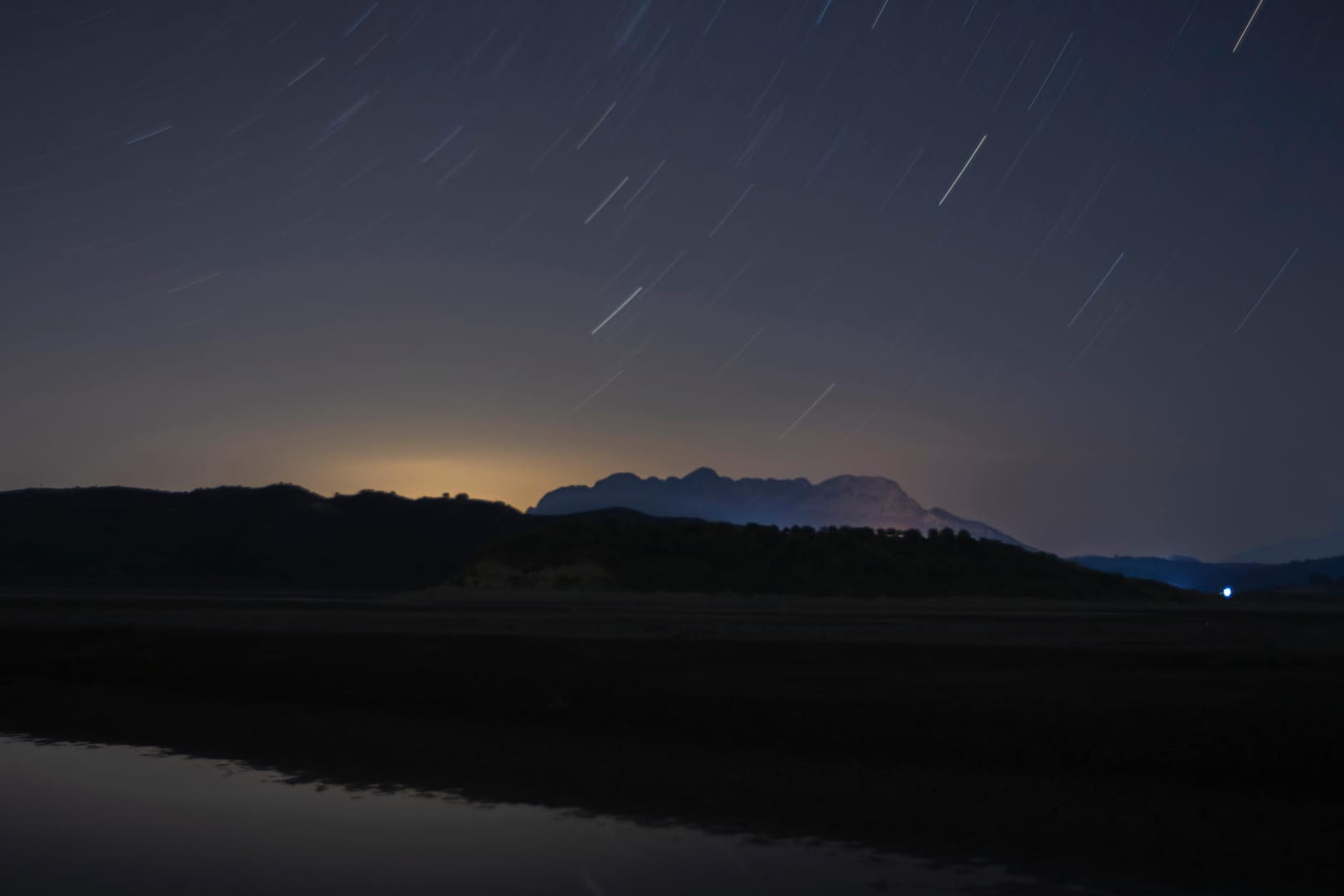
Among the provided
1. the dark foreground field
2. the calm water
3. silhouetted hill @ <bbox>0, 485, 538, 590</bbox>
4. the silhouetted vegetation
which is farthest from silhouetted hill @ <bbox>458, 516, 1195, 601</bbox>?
the calm water

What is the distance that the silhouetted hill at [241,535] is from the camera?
13525 centimetres

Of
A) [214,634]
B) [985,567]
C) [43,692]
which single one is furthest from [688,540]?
[43,692]

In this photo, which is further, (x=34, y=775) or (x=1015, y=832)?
(x=34, y=775)

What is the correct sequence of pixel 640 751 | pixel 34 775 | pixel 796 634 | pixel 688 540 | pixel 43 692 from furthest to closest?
pixel 688 540
pixel 796 634
pixel 43 692
pixel 640 751
pixel 34 775

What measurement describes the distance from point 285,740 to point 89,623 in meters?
28.3

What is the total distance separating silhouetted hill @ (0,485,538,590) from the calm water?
107 meters

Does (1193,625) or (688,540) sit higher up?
(688,540)

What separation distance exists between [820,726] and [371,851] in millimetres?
8239

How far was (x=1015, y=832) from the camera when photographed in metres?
11.3

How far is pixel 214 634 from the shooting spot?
33938 mm

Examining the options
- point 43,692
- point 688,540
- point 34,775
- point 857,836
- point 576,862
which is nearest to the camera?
point 576,862

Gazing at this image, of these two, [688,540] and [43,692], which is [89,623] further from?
[688,540]

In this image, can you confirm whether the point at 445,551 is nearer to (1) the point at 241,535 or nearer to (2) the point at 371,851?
(1) the point at 241,535

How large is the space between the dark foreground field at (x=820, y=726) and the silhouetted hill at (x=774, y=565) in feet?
127
